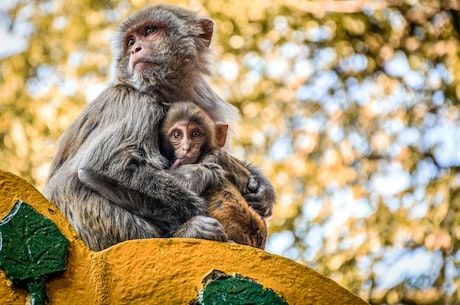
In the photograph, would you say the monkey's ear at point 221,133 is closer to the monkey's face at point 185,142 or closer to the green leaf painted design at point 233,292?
the monkey's face at point 185,142

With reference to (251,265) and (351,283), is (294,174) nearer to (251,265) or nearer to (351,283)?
(351,283)

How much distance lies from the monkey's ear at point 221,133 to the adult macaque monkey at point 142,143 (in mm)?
269

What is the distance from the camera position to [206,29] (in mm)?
5883

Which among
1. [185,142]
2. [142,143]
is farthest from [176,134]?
[142,143]

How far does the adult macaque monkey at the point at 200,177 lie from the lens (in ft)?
15.7

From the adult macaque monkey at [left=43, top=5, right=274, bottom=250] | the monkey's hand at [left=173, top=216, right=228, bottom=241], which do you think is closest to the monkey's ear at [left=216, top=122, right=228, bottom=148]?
the adult macaque monkey at [left=43, top=5, right=274, bottom=250]

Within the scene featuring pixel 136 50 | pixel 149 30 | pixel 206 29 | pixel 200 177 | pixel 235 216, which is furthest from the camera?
pixel 206 29

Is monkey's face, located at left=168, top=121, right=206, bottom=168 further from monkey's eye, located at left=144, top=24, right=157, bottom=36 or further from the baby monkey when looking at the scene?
monkey's eye, located at left=144, top=24, right=157, bottom=36

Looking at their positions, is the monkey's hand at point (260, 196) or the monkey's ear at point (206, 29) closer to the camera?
the monkey's hand at point (260, 196)

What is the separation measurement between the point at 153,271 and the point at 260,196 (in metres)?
1.40

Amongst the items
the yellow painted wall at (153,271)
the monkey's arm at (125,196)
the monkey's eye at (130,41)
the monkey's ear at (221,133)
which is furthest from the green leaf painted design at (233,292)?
the monkey's eye at (130,41)

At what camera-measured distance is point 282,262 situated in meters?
4.25

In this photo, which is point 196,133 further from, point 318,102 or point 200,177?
point 318,102

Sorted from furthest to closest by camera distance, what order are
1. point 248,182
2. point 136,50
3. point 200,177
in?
point 136,50 < point 248,182 < point 200,177
